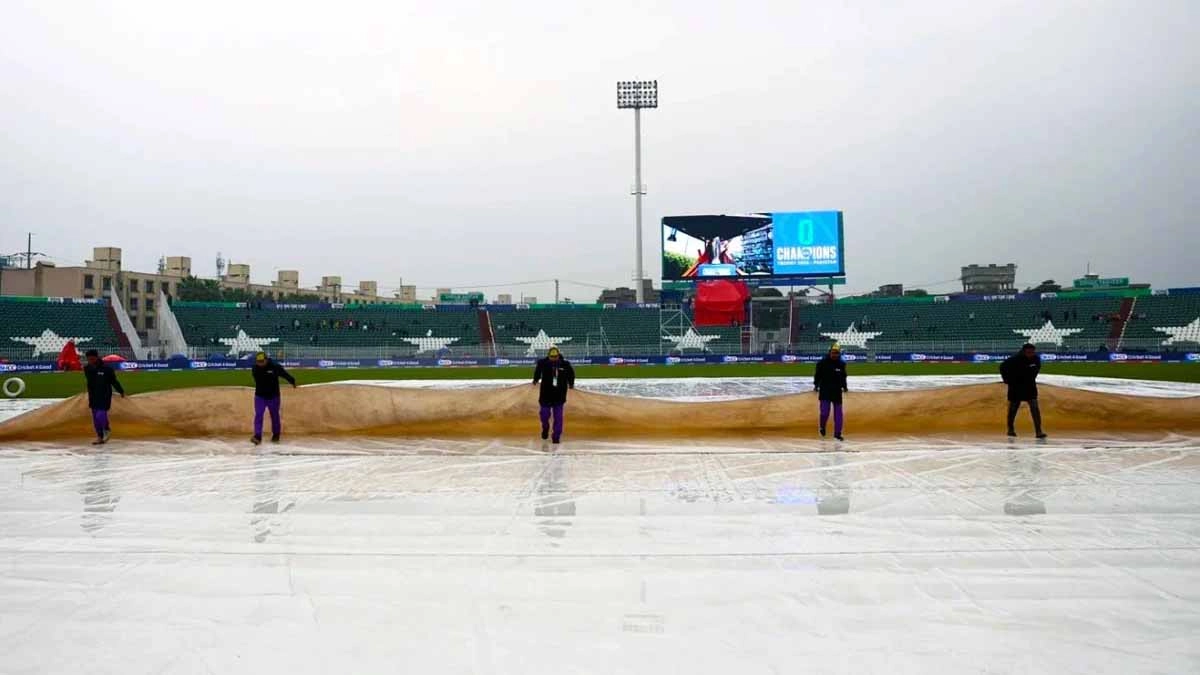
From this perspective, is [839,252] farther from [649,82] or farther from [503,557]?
[503,557]

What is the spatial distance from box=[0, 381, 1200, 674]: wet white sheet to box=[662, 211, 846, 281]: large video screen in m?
40.6

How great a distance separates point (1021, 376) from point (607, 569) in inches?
358

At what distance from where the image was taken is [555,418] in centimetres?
1202

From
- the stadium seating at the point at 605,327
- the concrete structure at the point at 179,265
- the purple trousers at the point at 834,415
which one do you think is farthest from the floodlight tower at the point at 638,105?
the concrete structure at the point at 179,265

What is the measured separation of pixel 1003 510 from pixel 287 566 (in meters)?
6.04

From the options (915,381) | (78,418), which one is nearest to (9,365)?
(78,418)

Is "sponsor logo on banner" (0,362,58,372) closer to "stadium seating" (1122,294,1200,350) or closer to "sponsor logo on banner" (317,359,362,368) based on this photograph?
"sponsor logo on banner" (317,359,362,368)

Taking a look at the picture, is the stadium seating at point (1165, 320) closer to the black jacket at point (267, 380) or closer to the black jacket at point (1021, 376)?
the black jacket at point (1021, 376)

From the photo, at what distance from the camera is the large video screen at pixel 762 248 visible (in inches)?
1950

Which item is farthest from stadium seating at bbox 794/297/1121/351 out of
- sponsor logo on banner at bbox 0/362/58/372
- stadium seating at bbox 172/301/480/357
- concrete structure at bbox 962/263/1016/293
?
concrete structure at bbox 962/263/1016/293

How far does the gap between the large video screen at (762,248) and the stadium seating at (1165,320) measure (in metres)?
17.9

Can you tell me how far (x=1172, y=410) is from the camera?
42.2ft

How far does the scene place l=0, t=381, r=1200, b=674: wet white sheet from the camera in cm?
400

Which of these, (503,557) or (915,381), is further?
(915,381)
